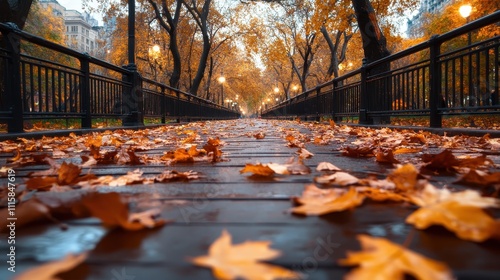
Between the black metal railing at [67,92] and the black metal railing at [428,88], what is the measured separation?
586cm

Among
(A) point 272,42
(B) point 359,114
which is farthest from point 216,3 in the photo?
(B) point 359,114

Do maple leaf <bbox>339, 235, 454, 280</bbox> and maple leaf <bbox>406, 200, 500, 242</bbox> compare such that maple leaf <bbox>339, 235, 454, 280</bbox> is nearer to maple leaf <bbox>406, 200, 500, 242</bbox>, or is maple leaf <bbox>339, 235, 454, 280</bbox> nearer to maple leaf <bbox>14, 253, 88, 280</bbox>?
maple leaf <bbox>406, 200, 500, 242</bbox>

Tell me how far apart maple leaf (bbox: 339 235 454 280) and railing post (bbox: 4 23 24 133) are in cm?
538

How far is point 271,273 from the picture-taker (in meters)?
0.81

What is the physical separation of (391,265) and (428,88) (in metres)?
9.13

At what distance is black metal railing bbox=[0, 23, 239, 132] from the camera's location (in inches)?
198

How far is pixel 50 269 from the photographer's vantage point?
0.84 m

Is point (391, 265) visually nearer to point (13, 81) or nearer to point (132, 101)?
point (13, 81)

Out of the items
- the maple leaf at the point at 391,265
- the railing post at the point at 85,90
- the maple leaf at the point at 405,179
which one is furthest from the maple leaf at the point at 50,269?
the railing post at the point at 85,90

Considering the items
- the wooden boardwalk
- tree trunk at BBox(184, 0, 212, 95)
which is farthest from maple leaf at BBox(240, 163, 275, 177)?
tree trunk at BBox(184, 0, 212, 95)

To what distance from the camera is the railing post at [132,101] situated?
10.2 metres

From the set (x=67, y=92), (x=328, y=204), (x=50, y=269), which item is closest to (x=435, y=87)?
(x=328, y=204)

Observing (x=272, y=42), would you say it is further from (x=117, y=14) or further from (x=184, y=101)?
(x=184, y=101)

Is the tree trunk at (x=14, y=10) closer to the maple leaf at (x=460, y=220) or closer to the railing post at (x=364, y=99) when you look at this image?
the railing post at (x=364, y=99)
